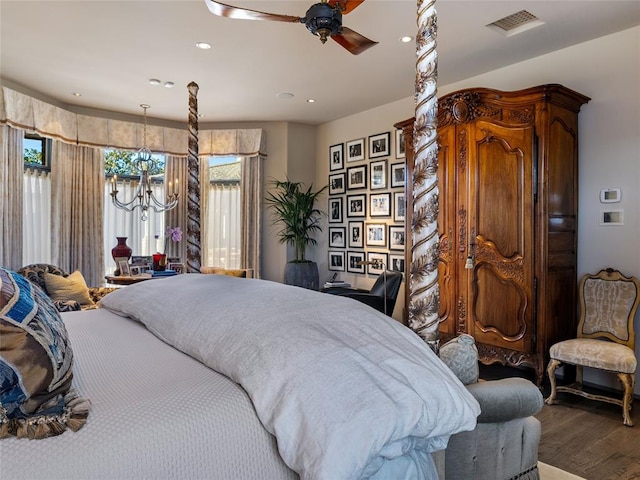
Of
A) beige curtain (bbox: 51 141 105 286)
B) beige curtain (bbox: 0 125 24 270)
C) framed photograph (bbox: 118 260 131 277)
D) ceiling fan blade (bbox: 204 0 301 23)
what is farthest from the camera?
beige curtain (bbox: 51 141 105 286)

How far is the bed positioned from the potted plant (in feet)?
14.4

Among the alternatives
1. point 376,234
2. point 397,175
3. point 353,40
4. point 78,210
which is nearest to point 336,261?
point 376,234

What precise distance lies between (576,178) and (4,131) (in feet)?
18.2

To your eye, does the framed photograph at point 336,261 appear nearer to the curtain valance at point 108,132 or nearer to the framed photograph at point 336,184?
the framed photograph at point 336,184

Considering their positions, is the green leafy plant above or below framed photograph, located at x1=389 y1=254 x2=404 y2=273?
above

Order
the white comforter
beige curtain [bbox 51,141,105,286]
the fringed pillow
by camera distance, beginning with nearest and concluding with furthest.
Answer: the fringed pillow → the white comforter → beige curtain [bbox 51,141,105,286]

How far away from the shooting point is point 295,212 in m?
5.93

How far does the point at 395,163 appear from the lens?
525cm

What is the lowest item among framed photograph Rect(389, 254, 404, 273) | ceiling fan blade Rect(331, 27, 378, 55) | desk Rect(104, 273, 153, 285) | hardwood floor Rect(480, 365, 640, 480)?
hardwood floor Rect(480, 365, 640, 480)

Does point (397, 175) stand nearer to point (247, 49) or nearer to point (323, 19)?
point (247, 49)

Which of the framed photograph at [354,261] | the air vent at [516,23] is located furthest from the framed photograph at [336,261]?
the air vent at [516,23]

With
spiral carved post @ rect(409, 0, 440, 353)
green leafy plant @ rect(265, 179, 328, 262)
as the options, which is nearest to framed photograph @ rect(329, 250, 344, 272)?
green leafy plant @ rect(265, 179, 328, 262)

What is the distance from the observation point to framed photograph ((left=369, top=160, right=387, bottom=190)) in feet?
17.7

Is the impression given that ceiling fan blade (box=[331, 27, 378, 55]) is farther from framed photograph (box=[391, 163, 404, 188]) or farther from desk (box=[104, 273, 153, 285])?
desk (box=[104, 273, 153, 285])
